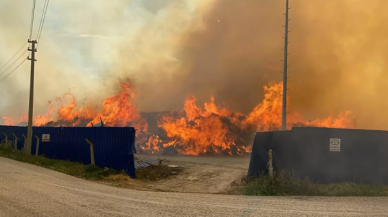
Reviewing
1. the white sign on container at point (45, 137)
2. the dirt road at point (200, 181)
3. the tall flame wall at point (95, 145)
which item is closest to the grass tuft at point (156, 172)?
the dirt road at point (200, 181)

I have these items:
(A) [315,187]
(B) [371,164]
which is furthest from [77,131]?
(B) [371,164]

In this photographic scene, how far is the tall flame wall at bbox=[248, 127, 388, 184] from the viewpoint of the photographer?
478 inches

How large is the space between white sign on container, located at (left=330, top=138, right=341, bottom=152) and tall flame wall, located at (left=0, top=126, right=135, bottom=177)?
10158 millimetres

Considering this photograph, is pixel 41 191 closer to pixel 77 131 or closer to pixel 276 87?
pixel 77 131

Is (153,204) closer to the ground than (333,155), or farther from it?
closer to the ground

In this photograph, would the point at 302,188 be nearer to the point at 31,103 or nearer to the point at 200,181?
the point at 200,181

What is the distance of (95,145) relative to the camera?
18.5 m

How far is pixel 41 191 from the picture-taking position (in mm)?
10422

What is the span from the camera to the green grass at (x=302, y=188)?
11.0 m

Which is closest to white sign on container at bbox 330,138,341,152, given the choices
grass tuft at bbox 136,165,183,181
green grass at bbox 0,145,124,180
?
grass tuft at bbox 136,165,183,181

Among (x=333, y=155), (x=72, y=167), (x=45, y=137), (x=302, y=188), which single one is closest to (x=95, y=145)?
(x=72, y=167)

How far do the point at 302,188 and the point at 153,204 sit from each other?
5608 mm

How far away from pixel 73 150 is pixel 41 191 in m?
10.5

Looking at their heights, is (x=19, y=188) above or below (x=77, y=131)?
below
